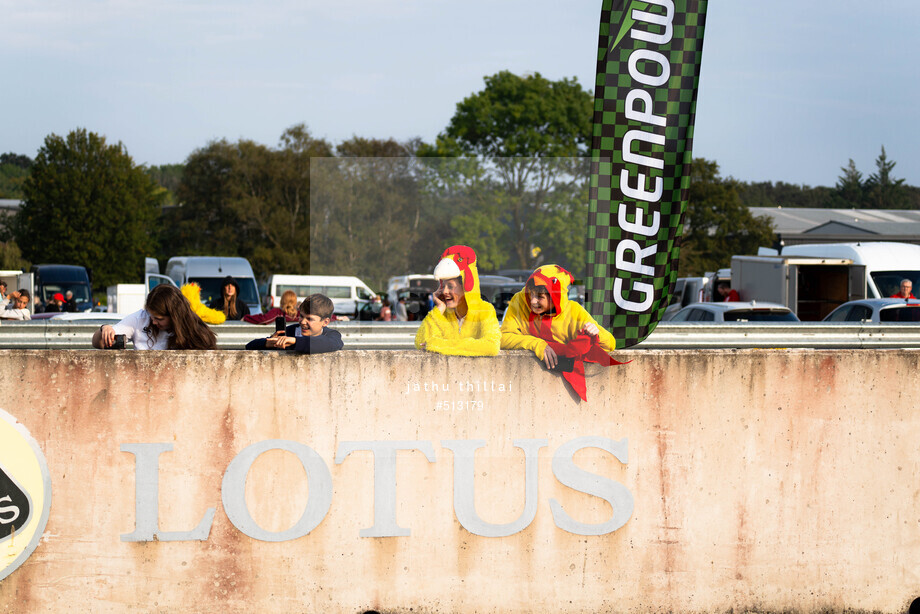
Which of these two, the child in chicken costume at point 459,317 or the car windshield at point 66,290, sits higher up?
the child in chicken costume at point 459,317

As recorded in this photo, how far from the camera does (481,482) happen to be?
5215 mm

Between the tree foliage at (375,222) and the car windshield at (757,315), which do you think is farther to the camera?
the tree foliage at (375,222)

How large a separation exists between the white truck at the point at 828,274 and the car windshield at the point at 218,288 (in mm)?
13593

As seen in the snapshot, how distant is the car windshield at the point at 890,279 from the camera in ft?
61.3

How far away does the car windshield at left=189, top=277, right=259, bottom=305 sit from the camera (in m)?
26.6

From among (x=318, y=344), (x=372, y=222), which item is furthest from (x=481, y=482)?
(x=372, y=222)

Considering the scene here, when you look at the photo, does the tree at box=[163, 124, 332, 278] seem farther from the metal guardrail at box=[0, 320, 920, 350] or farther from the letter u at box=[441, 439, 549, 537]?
the letter u at box=[441, 439, 549, 537]

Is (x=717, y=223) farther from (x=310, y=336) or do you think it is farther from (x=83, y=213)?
(x=310, y=336)

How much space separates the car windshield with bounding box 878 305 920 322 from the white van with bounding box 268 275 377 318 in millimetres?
19666

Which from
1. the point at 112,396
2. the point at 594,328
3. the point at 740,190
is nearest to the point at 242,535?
the point at 112,396

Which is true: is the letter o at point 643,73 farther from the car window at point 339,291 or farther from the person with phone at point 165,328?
the car window at point 339,291

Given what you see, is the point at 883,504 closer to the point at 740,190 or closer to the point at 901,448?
the point at 901,448

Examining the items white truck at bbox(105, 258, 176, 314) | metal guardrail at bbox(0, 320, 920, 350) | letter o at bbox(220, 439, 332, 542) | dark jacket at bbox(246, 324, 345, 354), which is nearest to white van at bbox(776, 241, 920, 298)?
metal guardrail at bbox(0, 320, 920, 350)

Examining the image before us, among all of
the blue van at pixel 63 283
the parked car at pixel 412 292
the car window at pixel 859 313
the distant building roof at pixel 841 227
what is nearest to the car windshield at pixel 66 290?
the blue van at pixel 63 283
